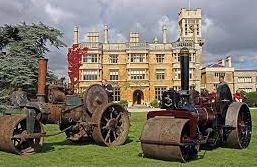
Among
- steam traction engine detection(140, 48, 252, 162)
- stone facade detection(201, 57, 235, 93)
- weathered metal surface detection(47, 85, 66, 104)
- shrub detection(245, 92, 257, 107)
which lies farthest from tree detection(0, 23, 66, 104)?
stone facade detection(201, 57, 235, 93)

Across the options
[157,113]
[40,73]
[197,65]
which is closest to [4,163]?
[40,73]

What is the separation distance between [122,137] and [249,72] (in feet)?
253

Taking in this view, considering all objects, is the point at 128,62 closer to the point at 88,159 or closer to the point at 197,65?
the point at 197,65

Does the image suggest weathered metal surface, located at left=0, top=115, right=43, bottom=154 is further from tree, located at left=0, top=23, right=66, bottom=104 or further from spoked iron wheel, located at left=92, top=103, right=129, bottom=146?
tree, located at left=0, top=23, right=66, bottom=104

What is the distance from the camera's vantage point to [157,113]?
9.36 meters

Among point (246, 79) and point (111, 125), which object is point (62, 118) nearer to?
point (111, 125)

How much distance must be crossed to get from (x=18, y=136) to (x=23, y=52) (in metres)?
15.8

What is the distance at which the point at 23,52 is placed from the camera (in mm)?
25094

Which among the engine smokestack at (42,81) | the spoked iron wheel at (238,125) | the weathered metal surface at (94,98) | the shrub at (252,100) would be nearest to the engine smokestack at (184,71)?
the spoked iron wheel at (238,125)

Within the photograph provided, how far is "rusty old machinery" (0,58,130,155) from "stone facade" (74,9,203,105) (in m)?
51.2

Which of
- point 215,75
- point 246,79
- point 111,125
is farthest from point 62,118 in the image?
point 246,79

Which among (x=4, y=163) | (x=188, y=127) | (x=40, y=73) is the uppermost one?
(x=40, y=73)

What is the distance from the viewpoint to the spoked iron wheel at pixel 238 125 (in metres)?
10.6

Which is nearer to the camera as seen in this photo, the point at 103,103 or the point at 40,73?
the point at 40,73
